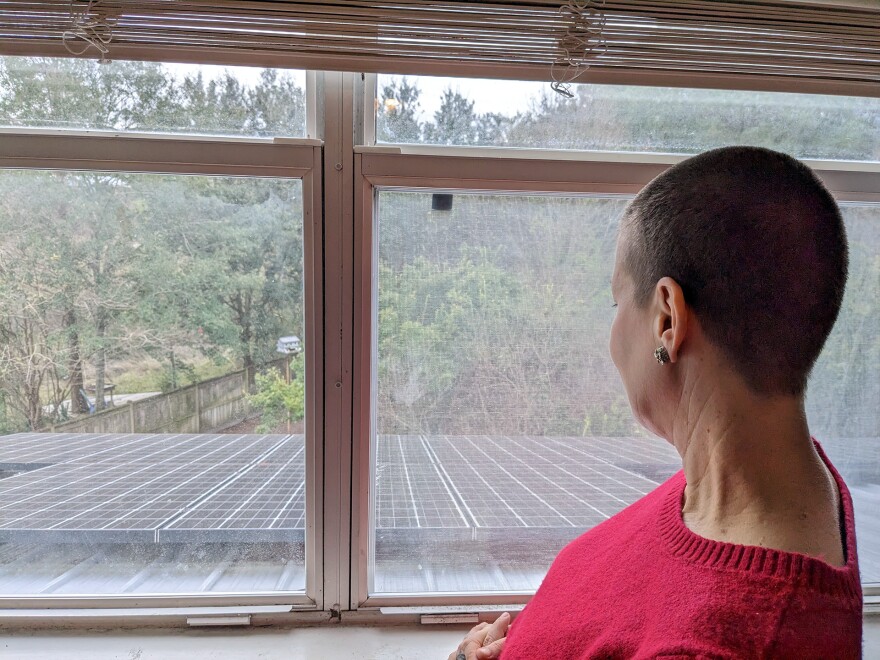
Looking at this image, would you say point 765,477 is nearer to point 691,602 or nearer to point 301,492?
point 691,602

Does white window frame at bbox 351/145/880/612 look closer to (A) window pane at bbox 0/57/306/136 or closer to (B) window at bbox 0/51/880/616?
(B) window at bbox 0/51/880/616

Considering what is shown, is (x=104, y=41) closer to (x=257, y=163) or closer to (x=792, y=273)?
(x=257, y=163)

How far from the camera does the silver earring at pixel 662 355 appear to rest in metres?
0.61

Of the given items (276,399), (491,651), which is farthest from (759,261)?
(276,399)

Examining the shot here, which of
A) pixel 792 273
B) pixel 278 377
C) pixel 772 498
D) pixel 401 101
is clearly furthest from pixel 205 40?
pixel 772 498

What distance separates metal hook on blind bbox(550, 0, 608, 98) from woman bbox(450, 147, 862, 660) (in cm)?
53

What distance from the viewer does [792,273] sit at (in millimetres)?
537

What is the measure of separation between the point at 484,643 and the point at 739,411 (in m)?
0.74

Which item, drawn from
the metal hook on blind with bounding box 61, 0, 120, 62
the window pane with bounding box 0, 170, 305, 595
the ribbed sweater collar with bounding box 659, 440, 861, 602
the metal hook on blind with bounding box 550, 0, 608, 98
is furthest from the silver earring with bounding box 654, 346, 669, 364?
the metal hook on blind with bounding box 61, 0, 120, 62

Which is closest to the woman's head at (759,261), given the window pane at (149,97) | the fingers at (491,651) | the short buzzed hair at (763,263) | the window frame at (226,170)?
the short buzzed hair at (763,263)

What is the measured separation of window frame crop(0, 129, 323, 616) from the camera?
3.54ft

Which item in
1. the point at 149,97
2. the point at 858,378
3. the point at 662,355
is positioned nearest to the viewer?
the point at 662,355

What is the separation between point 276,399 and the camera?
1.19m

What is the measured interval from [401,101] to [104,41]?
0.61 metres
